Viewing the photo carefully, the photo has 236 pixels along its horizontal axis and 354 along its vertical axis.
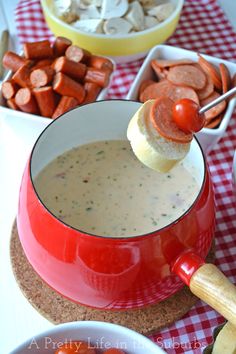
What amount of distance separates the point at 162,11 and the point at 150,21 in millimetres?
36

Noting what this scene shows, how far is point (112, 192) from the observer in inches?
35.4

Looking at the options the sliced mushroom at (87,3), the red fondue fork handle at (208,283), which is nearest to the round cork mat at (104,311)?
the red fondue fork handle at (208,283)

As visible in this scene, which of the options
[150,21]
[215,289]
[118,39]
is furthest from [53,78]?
[215,289]

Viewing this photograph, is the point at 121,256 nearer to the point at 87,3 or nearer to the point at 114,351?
the point at 114,351

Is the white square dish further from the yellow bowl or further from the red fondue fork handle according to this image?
the red fondue fork handle

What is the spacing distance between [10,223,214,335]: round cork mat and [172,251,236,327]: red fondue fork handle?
132mm

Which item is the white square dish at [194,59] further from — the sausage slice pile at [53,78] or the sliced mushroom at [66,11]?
the sliced mushroom at [66,11]

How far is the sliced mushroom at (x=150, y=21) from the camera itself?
1335 millimetres

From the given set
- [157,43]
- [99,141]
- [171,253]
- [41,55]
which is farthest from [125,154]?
[157,43]

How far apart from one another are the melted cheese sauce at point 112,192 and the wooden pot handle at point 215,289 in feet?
0.38

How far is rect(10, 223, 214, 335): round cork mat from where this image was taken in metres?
0.89

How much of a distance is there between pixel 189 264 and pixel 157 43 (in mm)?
681

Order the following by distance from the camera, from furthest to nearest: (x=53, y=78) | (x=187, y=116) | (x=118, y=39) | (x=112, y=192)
Result: 1. (x=118, y=39)
2. (x=53, y=78)
3. (x=112, y=192)
4. (x=187, y=116)

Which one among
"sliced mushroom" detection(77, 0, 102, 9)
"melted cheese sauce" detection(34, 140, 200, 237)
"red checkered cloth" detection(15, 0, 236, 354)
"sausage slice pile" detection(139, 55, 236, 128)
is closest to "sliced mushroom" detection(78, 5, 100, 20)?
"sliced mushroom" detection(77, 0, 102, 9)
